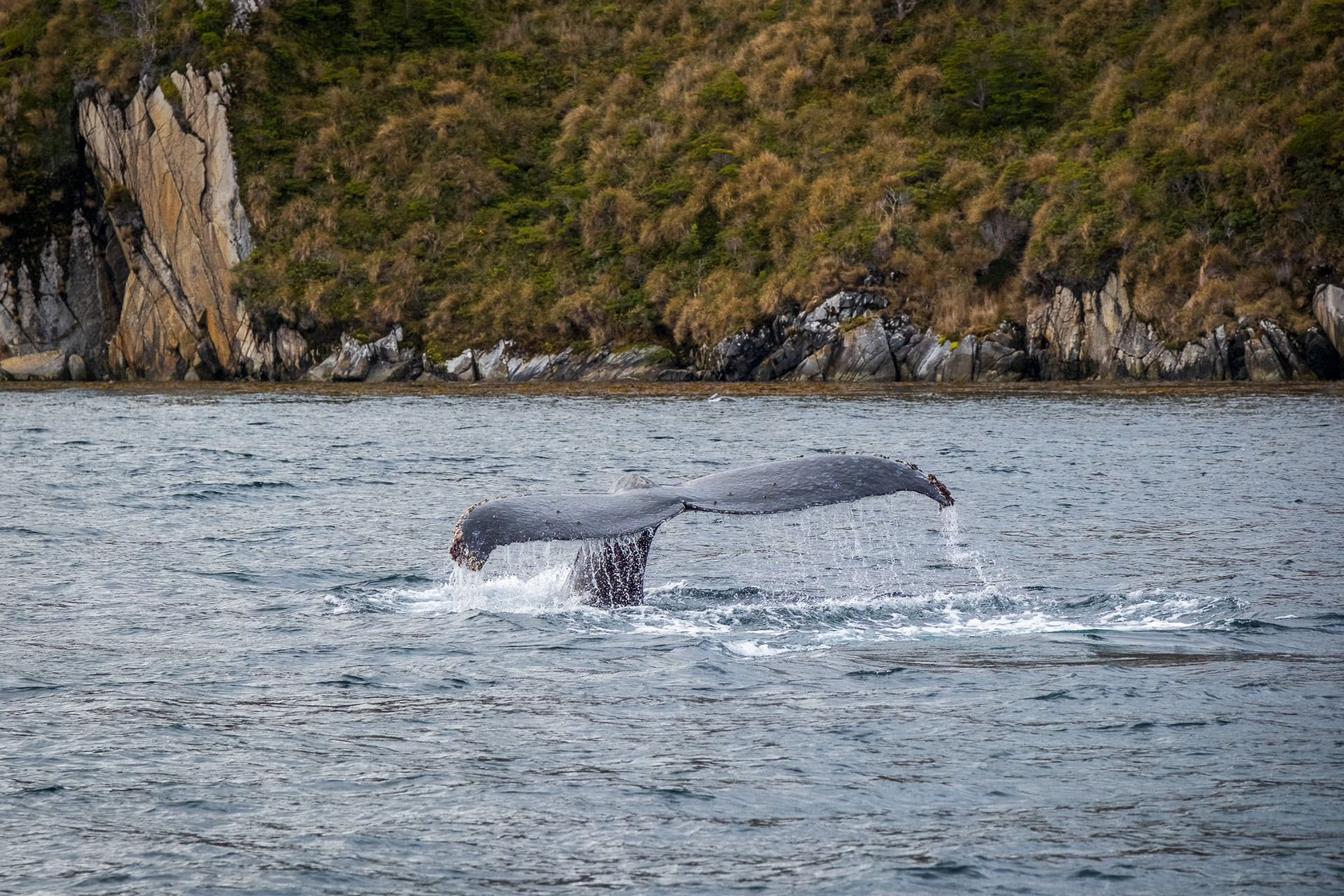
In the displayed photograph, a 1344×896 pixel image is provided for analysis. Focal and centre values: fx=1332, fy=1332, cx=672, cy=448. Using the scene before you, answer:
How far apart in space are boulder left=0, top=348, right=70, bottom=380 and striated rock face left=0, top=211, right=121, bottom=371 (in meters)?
0.53

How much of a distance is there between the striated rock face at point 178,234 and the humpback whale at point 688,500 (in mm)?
50635

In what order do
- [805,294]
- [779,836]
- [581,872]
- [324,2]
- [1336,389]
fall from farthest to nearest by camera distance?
Result: [324,2], [805,294], [1336,389], [779,836], [581,872]

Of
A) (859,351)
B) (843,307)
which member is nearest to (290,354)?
(843,307)

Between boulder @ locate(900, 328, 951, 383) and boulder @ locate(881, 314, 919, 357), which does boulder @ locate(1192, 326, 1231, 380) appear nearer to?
boulder @ locate(900, 328, 951, 383)

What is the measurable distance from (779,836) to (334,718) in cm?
270

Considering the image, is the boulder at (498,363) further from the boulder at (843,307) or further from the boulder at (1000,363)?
the boulder at (1000,363)

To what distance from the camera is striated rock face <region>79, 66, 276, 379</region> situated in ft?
183

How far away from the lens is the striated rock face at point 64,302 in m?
58.3

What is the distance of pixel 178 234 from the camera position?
5675cm

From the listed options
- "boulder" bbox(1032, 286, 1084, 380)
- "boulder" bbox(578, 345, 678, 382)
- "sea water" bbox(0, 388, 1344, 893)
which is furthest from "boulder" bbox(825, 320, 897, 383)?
"sea water" bbox(0, 388, 1344, 893)

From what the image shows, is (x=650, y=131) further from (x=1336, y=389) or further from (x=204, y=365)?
(x=1336, y=389)

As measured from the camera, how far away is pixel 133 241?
190ft

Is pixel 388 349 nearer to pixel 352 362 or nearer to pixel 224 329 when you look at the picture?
pixel 352 362

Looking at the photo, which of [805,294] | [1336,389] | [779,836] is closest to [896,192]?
[805,294]
